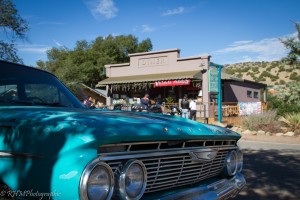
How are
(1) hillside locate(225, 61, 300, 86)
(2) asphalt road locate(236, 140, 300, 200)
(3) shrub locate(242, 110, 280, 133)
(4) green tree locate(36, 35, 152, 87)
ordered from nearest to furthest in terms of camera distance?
(2) asphalt road locate(236, 140, 300, 200) → (3) shrub locate(242, 110, 280, 133) → (4) green tree locate(36, 35, 152, 87) → (1) hillside locate(225, 61, 300, 86)

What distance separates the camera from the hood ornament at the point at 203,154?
7.82ft

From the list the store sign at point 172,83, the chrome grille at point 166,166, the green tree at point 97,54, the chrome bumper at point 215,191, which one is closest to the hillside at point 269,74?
the green tree at point 97,54

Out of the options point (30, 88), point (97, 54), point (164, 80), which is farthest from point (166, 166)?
point (97, 54)

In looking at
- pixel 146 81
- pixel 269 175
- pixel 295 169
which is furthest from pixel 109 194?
pixel 146 81

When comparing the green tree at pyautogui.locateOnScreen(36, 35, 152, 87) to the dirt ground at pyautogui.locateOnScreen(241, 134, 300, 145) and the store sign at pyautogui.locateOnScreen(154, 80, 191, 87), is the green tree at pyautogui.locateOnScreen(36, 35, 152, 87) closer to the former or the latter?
the store sign at pyautogui.locateOnScreen(154, 80, 191, 87)

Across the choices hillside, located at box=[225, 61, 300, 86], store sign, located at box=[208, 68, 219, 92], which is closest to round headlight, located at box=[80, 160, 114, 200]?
store sign, located at box=[208, 68, 219, 92]

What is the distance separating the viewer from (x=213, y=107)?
18.9 metres

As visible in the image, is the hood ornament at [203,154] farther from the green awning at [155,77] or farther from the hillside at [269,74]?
the hillside at [269,74]

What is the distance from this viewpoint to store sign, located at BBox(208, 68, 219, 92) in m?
17.3

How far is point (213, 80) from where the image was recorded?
1764cm

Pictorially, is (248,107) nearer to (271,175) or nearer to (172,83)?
(172,83)

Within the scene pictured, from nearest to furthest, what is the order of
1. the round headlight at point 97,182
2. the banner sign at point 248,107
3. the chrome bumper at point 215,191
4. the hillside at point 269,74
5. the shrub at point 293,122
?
the round headlight at point 97,182 → the chrome bumper at point 215,191 → the shrub at point 293,122 → the banner sign at point 248,107 → the hillside at point 269,74

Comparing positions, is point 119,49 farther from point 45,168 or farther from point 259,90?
point 45,168

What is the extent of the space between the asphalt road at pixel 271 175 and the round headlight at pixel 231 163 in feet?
5.51
